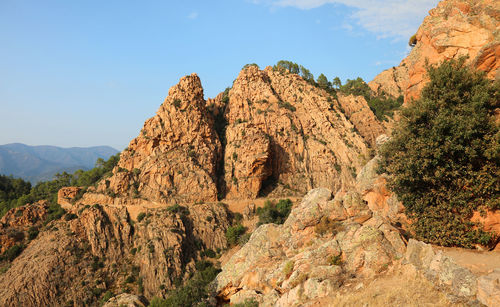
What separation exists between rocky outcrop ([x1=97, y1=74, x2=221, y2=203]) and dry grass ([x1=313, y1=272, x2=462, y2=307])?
36.2 m

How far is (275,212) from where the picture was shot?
45.7 metres

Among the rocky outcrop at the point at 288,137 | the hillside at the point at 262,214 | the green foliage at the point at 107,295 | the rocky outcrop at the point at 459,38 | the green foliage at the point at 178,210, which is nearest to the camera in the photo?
the hillside at the point at 262,214

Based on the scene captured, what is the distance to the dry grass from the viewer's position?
10391 millimetres

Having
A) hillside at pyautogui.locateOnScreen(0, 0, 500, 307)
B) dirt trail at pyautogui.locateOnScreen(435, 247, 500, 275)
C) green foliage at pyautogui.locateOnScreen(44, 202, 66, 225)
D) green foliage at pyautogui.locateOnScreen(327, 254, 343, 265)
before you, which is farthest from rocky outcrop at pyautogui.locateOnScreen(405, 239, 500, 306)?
green foliage at pyautogui.locateOnScreen(44, 202, 66, 225)

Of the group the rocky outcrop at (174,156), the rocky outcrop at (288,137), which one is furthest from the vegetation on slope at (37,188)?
the rocky outcrop at (288,137)

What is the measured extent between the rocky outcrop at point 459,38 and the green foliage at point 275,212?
27.7 m

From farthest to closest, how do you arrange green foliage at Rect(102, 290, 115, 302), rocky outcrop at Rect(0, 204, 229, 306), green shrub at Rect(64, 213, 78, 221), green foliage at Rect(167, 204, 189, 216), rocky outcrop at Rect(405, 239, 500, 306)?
green foliage at Rect(167, 204, 189, 216) < green shrub at Rect(64, 213, 78, 221) < rocky outcrop at Rect(0, 204, 229, 306) < green foliage at Rect(102, 290, 115, 302) < rocky outcrop at Rect(405, 239, 500, 306)

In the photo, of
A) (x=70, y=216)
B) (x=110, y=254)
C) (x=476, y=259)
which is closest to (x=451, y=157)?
(x=476, y=259)

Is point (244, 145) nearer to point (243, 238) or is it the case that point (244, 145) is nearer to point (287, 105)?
point (287, 105)

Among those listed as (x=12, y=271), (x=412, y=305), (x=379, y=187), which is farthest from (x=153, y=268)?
(x=412, y=305)

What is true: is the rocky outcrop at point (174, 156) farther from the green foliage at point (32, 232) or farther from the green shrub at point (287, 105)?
the green shrub at point (287, 105)

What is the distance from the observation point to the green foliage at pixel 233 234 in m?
42.9

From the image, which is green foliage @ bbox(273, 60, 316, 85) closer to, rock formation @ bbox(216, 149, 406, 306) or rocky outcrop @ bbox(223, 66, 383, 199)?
rocky outcrop @ bbox(223, 66, 383, 199)

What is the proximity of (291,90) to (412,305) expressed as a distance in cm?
5545
